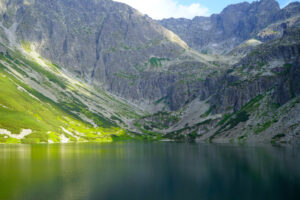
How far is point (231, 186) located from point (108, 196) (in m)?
20.7

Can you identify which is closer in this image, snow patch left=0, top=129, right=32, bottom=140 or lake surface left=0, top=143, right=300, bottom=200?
lake surface left=0, top=143, right=300, bottom=200

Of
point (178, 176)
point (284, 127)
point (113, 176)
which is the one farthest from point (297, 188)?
point (284, 127)

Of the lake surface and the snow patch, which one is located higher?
the snow patch

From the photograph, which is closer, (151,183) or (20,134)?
(151,183)

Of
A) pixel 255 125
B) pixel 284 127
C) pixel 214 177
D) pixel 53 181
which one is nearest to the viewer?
pixel 53 181

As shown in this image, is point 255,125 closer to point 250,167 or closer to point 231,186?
point 250,167

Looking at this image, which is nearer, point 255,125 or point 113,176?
point 113,176

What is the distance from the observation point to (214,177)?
167 ft

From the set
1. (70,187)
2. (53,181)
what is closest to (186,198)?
(70,187)

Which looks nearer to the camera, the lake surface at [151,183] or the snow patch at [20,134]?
the lake surface at [151,183]

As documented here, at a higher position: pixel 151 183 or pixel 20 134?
pixel 20 134

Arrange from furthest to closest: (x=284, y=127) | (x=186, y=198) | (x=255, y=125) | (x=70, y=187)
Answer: (x=255, y=125) → (x=284, y=127) → (x=70, y=187) → (x=186, y=198)

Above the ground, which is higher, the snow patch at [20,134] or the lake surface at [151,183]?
the snow patch at [20,134]

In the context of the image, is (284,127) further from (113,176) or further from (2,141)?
(2,141)
